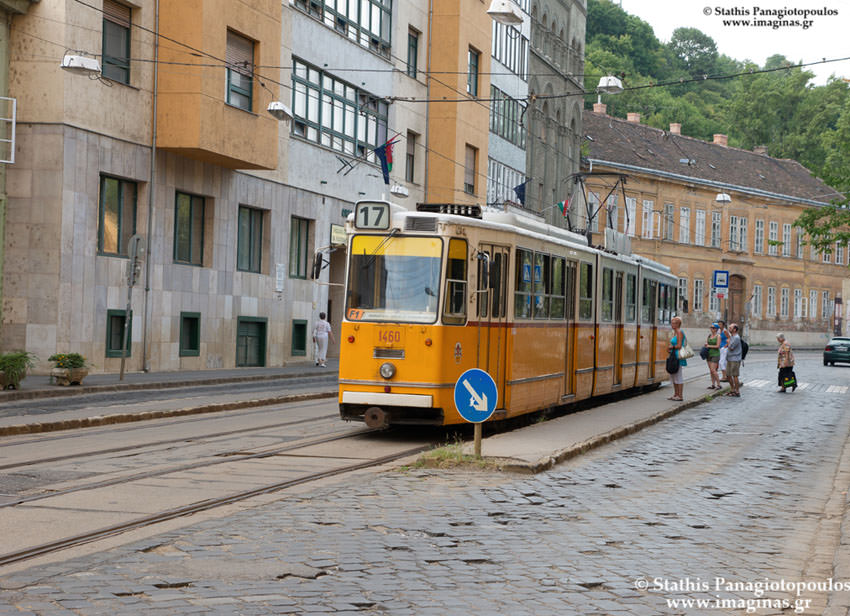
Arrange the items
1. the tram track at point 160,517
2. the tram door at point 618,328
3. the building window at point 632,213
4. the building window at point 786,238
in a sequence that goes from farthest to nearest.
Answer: the building window at point 786,238, the building window at point 632,213, the tram door at point 618,328, the tram track at point 160,517

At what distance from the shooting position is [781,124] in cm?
9519

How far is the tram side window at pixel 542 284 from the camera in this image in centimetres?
1772

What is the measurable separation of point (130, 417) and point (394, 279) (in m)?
4.88

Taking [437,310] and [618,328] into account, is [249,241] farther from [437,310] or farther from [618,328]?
[437,310]

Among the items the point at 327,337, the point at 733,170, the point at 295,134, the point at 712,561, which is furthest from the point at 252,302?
the point at 733,170

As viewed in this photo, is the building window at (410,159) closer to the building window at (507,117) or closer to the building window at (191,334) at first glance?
the building window at (507,117)

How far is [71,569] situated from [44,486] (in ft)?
12.2

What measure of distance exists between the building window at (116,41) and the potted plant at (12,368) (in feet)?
28.9

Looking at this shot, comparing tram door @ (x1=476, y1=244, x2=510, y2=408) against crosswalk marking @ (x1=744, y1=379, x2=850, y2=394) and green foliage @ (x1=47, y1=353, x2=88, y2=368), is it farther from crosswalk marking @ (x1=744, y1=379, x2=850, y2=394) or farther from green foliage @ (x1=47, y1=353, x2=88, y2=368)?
crosswalk marking @ (x1=744, y1=379, x2=850, y2=394)

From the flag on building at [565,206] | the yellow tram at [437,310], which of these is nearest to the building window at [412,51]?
the flag on building at [565,206]

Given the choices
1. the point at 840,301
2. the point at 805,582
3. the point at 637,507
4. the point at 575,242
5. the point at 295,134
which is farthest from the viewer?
the point at 840,301

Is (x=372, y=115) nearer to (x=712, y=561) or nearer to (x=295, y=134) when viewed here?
(x=295, y=134)

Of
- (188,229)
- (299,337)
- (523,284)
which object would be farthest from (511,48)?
(523,284)

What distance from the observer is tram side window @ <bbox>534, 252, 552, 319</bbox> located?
17.7 m
